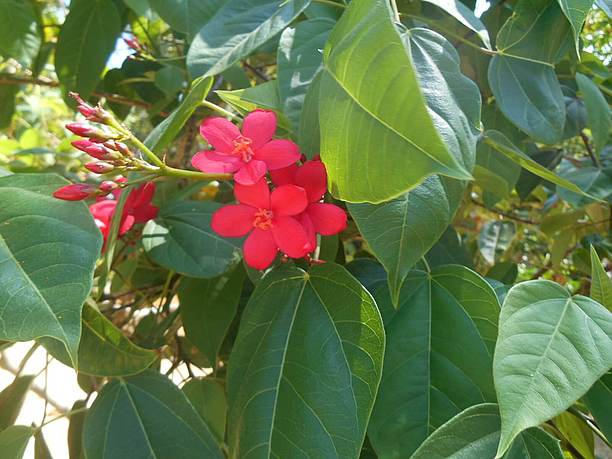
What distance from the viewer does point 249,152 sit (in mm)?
521

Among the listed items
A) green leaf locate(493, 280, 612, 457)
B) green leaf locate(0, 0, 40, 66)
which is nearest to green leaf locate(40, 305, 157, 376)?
green leaf locate(493, 280, 612, 457)

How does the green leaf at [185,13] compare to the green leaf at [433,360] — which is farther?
the green leaf at [185,13]

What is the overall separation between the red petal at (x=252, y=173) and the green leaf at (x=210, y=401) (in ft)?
1.04

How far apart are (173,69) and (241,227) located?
506mm

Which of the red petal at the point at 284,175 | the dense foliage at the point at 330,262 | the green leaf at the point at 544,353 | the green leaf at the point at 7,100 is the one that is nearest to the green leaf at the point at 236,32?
the dense foliage at the point at 330,262

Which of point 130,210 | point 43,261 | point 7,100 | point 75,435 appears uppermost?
point 43,261

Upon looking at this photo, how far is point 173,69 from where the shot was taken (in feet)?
3.23

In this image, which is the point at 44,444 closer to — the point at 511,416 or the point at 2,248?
the point at 2,248

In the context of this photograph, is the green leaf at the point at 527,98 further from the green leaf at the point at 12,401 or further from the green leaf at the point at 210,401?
the green leaf at the point at 12,401

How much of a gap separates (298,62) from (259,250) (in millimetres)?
175

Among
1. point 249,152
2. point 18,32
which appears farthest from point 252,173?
point 18,32

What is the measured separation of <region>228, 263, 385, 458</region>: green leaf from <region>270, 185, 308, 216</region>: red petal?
0.22ft

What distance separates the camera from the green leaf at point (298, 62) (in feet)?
1.82

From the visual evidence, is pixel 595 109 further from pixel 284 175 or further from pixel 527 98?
pixel 284 175
